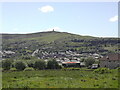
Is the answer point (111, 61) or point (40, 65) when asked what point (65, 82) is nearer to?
point (40, 65)

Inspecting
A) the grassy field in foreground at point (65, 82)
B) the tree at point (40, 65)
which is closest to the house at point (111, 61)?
the tree at point (40, 65)

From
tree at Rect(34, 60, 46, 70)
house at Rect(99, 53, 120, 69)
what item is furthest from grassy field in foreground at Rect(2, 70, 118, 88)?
tree at Rect(34, 60, 46, 70)

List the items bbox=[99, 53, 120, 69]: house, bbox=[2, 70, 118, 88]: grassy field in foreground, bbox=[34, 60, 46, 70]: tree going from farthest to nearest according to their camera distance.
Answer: bbox=[34, 60, 46, 70]: tree → bbox=[99, 53, 120, 69]: house → bbox=[2, 70, 118, 88]: grassy field in foreground

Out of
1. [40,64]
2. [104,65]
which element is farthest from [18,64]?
[104,65]

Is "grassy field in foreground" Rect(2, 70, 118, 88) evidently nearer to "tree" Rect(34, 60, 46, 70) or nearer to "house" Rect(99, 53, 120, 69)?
"house" Rect(99, 53, 120, 69)

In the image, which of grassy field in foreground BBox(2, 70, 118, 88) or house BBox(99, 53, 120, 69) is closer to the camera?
grassy field in foreground BBox(2, 70, 118, 88)

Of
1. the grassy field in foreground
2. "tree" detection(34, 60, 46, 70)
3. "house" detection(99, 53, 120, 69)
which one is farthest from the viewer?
"tree" detection(34, 60, 46, 70)

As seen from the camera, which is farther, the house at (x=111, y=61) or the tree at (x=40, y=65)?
the tree at (x=40, y=65)

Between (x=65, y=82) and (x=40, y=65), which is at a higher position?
(x=65, y=82)

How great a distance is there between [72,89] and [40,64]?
69.6m

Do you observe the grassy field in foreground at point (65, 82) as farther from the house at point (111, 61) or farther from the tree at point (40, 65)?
the tree at point (40, 65)

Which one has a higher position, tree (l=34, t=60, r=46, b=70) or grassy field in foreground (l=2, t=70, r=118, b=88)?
grassy field in foreground (l=2, t=70, r=118, b=88)

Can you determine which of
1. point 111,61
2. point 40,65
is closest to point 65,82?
point 40,65

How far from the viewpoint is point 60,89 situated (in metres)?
25.9
